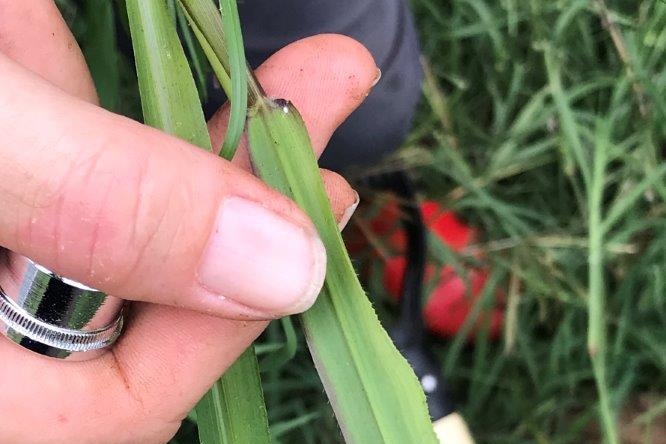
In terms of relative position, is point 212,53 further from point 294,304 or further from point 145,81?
point 294,304

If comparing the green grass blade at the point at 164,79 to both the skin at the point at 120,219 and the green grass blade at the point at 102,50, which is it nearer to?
the skin at the point at 120,219

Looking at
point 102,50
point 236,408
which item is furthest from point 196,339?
point 102,50

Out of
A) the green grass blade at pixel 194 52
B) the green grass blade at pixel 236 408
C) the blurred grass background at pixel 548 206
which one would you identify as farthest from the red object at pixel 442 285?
the green grass blade at pixel 236 408

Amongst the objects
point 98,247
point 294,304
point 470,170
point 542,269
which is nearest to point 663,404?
point 542,269

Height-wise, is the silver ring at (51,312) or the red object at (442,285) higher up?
the silver ring at (51,312)

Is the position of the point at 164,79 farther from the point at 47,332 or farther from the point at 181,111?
the point at 47,332
